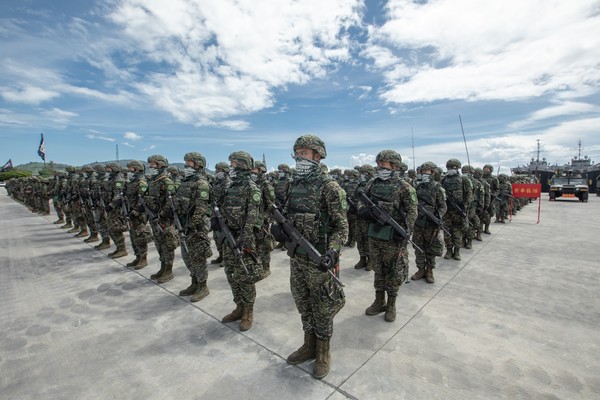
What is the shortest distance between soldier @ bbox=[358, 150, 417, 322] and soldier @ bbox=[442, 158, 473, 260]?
318 cm

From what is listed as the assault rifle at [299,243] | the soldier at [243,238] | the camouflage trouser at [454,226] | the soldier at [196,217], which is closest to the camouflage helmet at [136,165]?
the soldier at [196,217]

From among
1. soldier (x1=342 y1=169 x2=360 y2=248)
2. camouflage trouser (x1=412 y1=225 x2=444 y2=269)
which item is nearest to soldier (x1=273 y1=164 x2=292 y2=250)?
soldier (x1=342 y1=169 x2=360 y2=248)

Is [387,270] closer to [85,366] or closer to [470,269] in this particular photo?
[470,269]

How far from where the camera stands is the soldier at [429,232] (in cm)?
542

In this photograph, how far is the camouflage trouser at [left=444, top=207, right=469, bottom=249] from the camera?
22.1 ft

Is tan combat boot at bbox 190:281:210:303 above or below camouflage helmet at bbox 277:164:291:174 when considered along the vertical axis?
below

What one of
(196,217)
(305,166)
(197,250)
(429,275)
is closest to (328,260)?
(305,166)

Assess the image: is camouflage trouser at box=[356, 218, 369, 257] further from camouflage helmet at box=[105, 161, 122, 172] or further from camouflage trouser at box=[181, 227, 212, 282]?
camouflage helmet at box=[105, 161, 122, 172]

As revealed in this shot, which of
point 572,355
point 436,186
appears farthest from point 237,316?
point 436,186

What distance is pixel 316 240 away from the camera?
2.96m

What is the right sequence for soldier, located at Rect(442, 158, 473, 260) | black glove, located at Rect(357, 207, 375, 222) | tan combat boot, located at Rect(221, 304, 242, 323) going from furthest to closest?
soldier, located at Rect(442, 158, 473, 260), black glove, located at Rect(357, 207, 375, 222), tan combat boot, located at Rect(221, 304, 242, 323)

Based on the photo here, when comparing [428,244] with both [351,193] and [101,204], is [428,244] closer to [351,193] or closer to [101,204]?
[351,193]

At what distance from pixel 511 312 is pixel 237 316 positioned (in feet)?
13.2

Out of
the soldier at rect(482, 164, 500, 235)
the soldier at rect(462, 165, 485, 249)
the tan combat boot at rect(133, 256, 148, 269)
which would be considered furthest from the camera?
the soldier at rect(482, 164, 500, 235)
